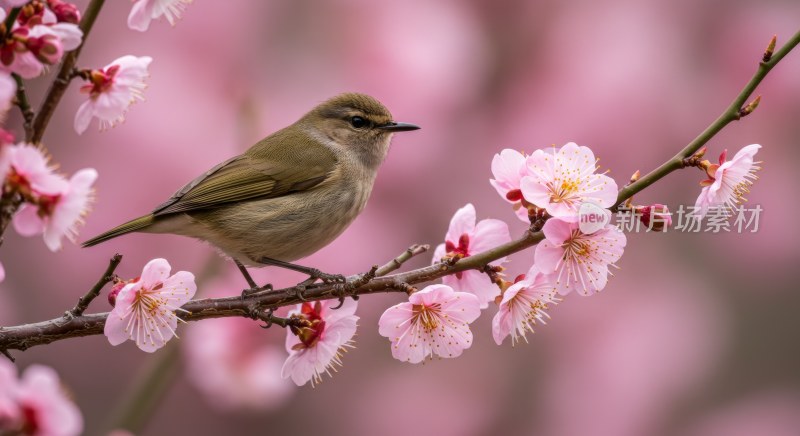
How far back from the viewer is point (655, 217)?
237cm

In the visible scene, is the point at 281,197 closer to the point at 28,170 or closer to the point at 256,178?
the point at 256,178

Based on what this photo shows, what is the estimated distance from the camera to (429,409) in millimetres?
6523

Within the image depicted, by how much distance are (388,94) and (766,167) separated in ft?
9.08

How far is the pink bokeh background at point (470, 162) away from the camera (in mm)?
5941

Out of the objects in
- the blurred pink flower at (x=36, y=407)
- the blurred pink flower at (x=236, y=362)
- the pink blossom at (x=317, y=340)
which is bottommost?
the blurred pink flower at (x=236, y=362)

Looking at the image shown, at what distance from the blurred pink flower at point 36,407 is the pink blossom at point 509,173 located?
129 cm

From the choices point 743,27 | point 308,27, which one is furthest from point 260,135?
point 743,27

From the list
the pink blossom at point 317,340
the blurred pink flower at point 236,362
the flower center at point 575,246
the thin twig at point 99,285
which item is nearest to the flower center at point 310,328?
the pink blossom at point 317,340

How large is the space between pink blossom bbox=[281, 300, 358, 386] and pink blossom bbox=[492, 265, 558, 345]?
1.36 ft

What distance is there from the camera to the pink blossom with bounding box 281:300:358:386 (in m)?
2.60

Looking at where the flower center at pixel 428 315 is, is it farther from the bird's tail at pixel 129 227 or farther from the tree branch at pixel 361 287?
the bird's tail at pixel 129 227

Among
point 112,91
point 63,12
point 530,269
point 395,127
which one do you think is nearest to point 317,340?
point 530,269

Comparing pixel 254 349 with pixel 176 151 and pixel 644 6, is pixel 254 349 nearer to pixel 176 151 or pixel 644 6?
pixel 176 151

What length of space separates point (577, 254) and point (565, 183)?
0.62ft
